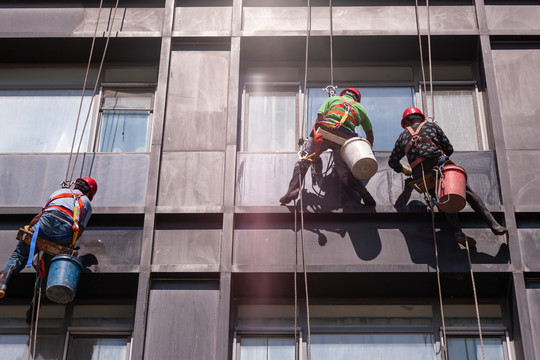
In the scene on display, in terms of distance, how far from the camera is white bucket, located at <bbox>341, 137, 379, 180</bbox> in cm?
1016

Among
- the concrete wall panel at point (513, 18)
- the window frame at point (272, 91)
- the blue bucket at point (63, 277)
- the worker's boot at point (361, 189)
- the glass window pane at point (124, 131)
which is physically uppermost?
the concrete wall panel at point (513, 18)

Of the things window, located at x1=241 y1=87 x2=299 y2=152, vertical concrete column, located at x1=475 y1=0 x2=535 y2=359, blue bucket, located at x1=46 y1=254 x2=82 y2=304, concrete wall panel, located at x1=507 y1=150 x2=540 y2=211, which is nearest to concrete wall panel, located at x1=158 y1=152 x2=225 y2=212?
window, located at x1=241 y1=87 x2=299 y2=152

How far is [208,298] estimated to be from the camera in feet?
33.8

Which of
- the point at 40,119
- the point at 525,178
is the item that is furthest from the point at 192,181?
the point at 525,178

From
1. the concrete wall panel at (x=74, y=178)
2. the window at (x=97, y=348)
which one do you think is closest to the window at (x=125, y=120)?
the concrete wall panel at (x=74, y=178)

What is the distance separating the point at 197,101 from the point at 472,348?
535 cm

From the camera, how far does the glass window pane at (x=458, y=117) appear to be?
477 inches

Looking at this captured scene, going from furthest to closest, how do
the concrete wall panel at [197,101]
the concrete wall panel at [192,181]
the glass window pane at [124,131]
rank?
the glass window pane at [124,131], the concrete wall panel at [197,101], the concrete wall panel at [192,181]

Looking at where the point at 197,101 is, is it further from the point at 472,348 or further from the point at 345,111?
the point at 472,348

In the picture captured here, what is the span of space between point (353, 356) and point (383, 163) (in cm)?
285

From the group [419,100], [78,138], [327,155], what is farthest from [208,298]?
[419,100]

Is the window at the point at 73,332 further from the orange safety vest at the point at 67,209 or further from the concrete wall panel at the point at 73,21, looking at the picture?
the concrete wall panel at the point at 73,21

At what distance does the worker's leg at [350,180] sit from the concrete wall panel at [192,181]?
5.52 feet

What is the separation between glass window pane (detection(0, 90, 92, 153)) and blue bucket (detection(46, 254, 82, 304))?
279cm
